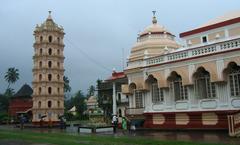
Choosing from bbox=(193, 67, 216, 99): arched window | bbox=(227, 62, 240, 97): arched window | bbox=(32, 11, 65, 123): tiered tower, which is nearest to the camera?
bbox=(227, 62, 240, 97): arched window

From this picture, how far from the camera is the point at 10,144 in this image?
18.0 metres

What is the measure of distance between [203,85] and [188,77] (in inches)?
48.0

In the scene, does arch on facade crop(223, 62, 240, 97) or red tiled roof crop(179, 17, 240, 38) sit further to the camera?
red tiled roof crop(179, 17, 240, 38)

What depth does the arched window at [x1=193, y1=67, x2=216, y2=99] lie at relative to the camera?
76.3ft

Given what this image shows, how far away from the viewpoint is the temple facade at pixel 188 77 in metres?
21.9

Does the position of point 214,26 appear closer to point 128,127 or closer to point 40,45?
point 128,127

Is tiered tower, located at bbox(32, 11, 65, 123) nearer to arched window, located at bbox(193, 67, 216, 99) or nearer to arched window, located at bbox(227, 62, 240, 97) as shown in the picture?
arched window, located at bbox(193, 67, 216, 99)

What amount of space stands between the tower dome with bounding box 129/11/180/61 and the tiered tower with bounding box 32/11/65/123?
765 inches

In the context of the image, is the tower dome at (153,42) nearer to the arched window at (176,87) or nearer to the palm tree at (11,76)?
the arched window at (176,87)

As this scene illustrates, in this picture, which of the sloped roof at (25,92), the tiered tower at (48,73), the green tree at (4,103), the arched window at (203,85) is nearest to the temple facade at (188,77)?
the arched window at (203,85)

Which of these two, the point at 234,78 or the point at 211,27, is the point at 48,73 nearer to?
the point at 211,27

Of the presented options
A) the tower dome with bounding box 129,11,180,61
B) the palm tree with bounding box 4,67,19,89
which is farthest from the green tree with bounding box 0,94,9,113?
the tower dome with bounding box 129,11,180,61

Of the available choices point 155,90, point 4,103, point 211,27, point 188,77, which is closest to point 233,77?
point 188,77

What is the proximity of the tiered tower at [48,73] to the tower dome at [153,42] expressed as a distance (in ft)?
63.7
